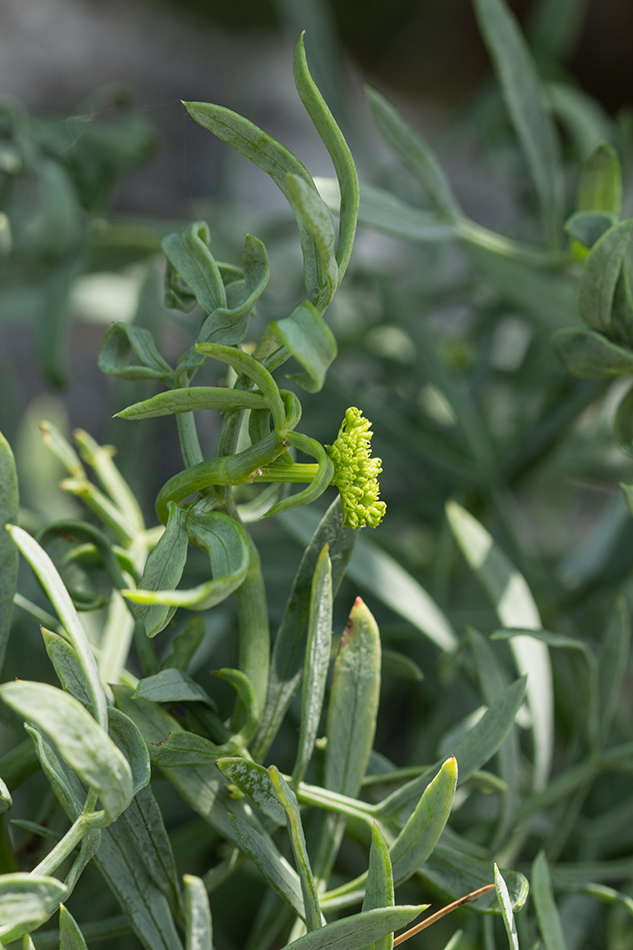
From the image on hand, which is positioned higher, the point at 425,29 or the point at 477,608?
the point at 425,29

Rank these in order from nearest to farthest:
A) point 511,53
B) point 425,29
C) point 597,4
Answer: point 511,53
point 597,4
point 425,29

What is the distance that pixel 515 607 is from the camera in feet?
1.09

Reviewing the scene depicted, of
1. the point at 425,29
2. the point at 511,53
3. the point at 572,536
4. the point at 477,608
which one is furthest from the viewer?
the point at 425,29

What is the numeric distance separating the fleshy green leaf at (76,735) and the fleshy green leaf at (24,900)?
20 millimetres

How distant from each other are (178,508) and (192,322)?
0.95 ft

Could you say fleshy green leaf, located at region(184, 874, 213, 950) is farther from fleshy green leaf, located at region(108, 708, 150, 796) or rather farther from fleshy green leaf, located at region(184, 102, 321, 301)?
fleshy green leaf, located at region(184, 102, 321, 301)

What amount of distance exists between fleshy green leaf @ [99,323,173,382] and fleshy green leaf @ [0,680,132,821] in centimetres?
9

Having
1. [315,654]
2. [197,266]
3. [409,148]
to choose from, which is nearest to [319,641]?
[315,654]

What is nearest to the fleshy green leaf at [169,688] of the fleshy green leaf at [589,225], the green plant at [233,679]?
the green plant at [233,679]

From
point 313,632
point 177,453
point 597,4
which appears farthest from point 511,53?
point 597,4

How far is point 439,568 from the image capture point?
464 mm

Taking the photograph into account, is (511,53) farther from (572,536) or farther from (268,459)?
(572,536)

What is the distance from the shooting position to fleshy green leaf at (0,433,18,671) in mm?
234

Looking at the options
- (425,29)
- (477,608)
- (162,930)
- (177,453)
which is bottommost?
(177,453)
